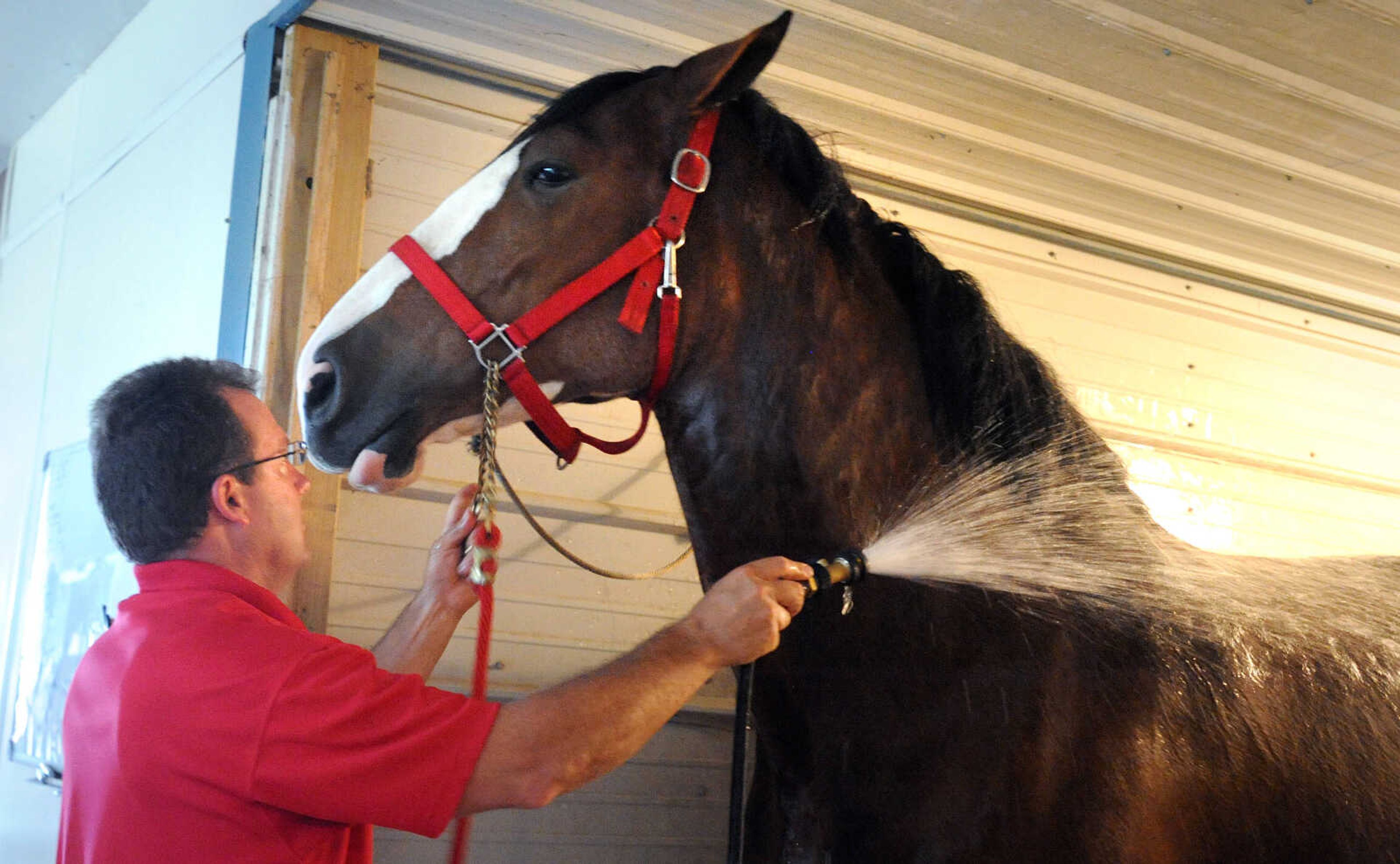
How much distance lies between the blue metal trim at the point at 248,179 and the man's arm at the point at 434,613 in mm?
1086

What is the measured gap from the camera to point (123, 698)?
140 centimetres

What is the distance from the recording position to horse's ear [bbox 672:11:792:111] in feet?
5.84

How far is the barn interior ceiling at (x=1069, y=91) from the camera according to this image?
300 cm

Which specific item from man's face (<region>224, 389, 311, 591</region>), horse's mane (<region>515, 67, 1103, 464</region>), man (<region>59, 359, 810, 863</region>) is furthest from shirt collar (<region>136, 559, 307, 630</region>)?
horse's mane (<region>515, 67, 1103, 464</region>)

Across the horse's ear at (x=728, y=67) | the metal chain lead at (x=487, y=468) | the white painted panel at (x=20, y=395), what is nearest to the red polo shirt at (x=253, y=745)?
the metal chain lead at (x=487, y=468)

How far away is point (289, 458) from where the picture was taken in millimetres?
1899

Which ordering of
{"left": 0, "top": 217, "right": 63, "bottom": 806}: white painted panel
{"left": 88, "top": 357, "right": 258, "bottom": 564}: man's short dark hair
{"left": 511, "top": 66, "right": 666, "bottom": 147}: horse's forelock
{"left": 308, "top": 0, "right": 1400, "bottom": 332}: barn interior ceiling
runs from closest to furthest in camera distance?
{"left": 88, "top": 357, "right": 258, "bottom": 564}: man's short dark hair
{"left": 511, "top": 66, "right": 666, "bottom": 147}: horse's forelock
{"left": 308, "top": 0, "right": 1400, "bottom": 332}: barn interior ceiling
{"left": 0, "top": 217, "right": 63, "bottom": 806}: white painted panel

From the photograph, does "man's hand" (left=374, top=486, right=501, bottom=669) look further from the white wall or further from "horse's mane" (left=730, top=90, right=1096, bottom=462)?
the white wall

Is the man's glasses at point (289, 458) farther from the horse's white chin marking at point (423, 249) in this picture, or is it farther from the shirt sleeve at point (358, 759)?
the shirt sleeve at point (358, 759)

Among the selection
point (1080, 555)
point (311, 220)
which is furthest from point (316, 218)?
point (1080, 555)

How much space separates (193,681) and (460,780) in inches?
14.8

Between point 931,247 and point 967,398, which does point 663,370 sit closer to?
point 967,398

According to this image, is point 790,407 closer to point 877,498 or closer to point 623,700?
point 877,498

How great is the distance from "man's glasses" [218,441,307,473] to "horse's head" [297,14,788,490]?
99mm
